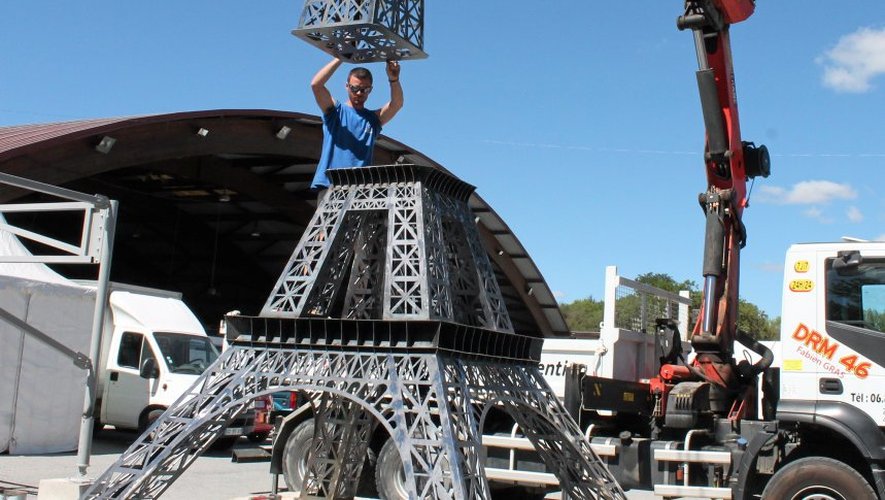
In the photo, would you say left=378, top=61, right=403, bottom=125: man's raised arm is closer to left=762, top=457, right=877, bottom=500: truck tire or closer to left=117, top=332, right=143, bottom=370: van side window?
left=762, top=457, right=877, bottom=500: truck tire

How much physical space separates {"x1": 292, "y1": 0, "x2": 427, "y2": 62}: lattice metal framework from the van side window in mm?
11295

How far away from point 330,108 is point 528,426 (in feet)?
11.6

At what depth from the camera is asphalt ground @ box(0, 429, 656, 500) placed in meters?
12.5

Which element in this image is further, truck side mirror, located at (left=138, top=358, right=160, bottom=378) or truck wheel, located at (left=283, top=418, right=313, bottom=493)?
truck side mirror, located at (left=138, top=358, right=160, bottom=378)

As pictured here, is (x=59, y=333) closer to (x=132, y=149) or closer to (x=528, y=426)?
(x=132, y=149)

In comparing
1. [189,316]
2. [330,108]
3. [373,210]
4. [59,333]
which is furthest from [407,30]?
[189,316]

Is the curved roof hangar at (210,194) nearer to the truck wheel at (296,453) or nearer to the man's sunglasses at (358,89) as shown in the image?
the truck wheel at (296,453)

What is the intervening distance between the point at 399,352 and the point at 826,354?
16.1 feet

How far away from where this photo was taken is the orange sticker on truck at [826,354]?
966cm

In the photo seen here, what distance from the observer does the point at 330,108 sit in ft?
29.9

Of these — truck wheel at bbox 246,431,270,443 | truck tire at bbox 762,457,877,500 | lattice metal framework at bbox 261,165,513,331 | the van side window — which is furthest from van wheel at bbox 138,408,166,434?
truck tire at bbox 762,457,877,500

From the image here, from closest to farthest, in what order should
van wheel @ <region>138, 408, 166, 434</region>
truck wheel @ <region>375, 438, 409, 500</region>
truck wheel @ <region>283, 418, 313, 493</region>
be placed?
1. truck wheel @ <region>375, 438, 409, 500</region>
2. truck wheel @ <region>283, 418, 313, 493</region>
3. van wheel @ <region>138, 408, 166, 434</region>

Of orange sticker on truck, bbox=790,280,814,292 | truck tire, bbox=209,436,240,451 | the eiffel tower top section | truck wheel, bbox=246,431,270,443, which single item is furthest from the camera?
truck wheel, bbox=246,431,270,443

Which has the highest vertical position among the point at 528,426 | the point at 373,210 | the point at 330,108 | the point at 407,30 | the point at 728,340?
the point at 407,30
